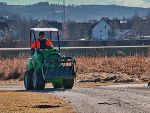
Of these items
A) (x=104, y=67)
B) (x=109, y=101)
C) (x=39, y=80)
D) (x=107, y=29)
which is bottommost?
(x=107, y=29)

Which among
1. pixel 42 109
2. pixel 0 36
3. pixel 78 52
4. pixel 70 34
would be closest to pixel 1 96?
pixel 42 109

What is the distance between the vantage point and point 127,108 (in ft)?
59.6

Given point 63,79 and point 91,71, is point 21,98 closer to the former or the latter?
point 63,79

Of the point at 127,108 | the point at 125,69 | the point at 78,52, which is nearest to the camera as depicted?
the point at 127,108

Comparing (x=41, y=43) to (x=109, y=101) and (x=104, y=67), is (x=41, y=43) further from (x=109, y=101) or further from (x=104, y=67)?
(x=104, y=67)

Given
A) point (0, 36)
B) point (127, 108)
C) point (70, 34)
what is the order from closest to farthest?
point (127, 108)
point (0, 36)
point (70, 34)

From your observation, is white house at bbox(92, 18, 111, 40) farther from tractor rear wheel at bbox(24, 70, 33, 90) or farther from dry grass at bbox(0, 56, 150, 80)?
tractor rear wheel at bbox(24, 70, 33, 90)

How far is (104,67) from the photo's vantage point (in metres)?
42.5

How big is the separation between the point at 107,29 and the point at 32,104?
12956 cm

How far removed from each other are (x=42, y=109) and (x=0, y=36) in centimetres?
10511

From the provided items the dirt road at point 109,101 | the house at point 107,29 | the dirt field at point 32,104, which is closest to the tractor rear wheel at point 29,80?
the dirt road at point 109,101

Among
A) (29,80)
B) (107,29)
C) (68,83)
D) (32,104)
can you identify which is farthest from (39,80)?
(107,29)

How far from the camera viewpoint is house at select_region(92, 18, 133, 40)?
146 metres

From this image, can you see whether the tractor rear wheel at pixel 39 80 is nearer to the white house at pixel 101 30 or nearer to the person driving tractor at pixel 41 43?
the person driving tractor at pixel 41 43
